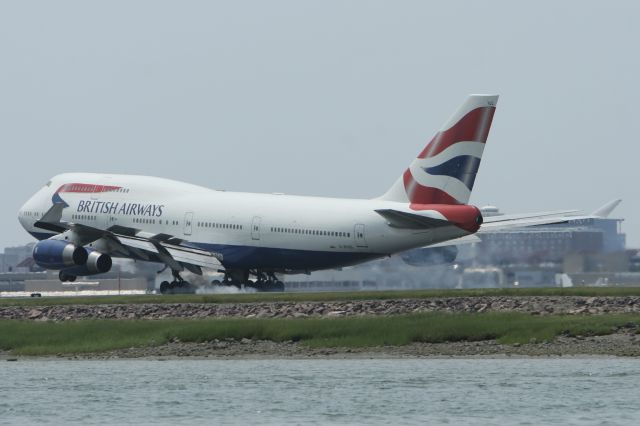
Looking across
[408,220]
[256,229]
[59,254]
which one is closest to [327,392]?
[408,220]

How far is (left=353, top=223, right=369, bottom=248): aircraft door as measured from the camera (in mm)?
61375

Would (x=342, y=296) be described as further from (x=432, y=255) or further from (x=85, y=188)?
(x=85, y=188)

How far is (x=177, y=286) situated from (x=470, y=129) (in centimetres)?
1520

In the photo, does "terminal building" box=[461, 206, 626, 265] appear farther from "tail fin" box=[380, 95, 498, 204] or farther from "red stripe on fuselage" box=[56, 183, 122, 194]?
"red stripe on fuselage" box=[56, 183, 122, 194]

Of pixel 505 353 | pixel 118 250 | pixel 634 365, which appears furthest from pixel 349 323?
pixel 118 250

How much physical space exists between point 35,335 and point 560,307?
58.1 ft

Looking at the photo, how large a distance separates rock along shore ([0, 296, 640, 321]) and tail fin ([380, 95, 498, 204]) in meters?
7.83

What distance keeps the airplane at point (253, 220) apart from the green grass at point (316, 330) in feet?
32.7

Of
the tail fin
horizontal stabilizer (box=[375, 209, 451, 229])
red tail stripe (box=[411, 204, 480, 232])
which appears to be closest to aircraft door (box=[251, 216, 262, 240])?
horizontal stabilizer (box=[375, 209, 451, 229])

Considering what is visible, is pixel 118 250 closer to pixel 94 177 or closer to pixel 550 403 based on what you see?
pixel 94 177

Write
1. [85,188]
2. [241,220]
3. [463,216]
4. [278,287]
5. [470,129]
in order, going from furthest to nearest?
[85,188] → [278,287] → [241,220] → [470,129] → [463,216]

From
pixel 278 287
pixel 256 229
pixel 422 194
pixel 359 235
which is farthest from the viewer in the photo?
pixel 278 287

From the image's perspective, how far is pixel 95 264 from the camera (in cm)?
6625

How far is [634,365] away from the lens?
42312 millimetres
